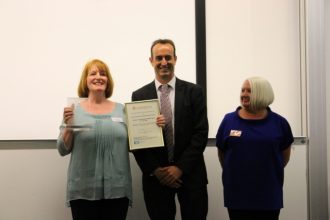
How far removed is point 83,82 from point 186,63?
0.86 metres

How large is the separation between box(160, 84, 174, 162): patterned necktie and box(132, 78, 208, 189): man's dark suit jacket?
27 millimetres

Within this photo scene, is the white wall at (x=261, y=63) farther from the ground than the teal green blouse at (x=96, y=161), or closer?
farther from the ground

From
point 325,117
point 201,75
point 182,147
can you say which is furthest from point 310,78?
point 182,147

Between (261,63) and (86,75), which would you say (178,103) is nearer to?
(86,75)

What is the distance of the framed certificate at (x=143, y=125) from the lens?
1855 mm

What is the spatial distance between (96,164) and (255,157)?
899 mm

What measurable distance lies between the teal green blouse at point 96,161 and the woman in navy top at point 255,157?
2.06ft

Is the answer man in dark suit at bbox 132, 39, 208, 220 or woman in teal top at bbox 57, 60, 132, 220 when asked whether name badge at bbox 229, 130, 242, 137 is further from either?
woman in teal top at bbox 57, 60, 132, 220

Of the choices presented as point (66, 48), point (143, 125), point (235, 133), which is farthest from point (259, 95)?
point (66, 48)

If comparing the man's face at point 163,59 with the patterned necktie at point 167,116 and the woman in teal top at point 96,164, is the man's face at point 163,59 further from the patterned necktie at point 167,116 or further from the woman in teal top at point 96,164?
the woman in teal top at point 96,164

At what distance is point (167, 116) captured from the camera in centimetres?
195

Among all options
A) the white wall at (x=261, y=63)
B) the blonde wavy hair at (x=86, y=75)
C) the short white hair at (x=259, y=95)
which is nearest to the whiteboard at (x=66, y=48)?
the white wall at (x=261, y=63)

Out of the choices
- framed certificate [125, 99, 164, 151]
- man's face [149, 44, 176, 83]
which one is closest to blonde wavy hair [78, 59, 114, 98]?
framed certificate [125, 99, 164, 151]

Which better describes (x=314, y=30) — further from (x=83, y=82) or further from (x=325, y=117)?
(x=83, y=82)
